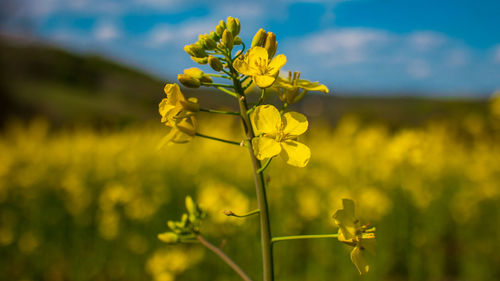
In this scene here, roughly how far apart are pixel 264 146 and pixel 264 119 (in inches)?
3.4

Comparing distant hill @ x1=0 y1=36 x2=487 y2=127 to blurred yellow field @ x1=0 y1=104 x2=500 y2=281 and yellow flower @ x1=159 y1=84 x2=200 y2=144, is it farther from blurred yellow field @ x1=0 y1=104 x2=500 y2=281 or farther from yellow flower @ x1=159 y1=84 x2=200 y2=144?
yellow flower @ x1=159 y1=84 x2=200 y2=144

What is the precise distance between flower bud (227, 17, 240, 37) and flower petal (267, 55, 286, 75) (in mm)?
224

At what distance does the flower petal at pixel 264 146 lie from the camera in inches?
37.9

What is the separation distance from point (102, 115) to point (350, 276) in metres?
15.5

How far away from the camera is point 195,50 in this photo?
3.84 ft

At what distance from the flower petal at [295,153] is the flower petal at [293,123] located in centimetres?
4

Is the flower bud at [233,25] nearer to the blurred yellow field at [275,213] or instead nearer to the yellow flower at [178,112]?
the yellow flower at [178,112]

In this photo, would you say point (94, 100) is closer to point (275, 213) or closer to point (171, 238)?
→ point (275, 213)

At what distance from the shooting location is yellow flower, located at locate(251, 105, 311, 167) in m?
0.98

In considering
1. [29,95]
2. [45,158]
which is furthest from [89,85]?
[45,158]

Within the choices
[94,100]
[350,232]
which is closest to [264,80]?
[350,232]

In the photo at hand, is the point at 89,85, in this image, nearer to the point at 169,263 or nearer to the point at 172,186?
the point at 172,186

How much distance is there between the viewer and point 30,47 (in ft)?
67.7

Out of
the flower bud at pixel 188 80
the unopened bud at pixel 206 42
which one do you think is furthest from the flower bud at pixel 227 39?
the flower bud at pixel 188 80
